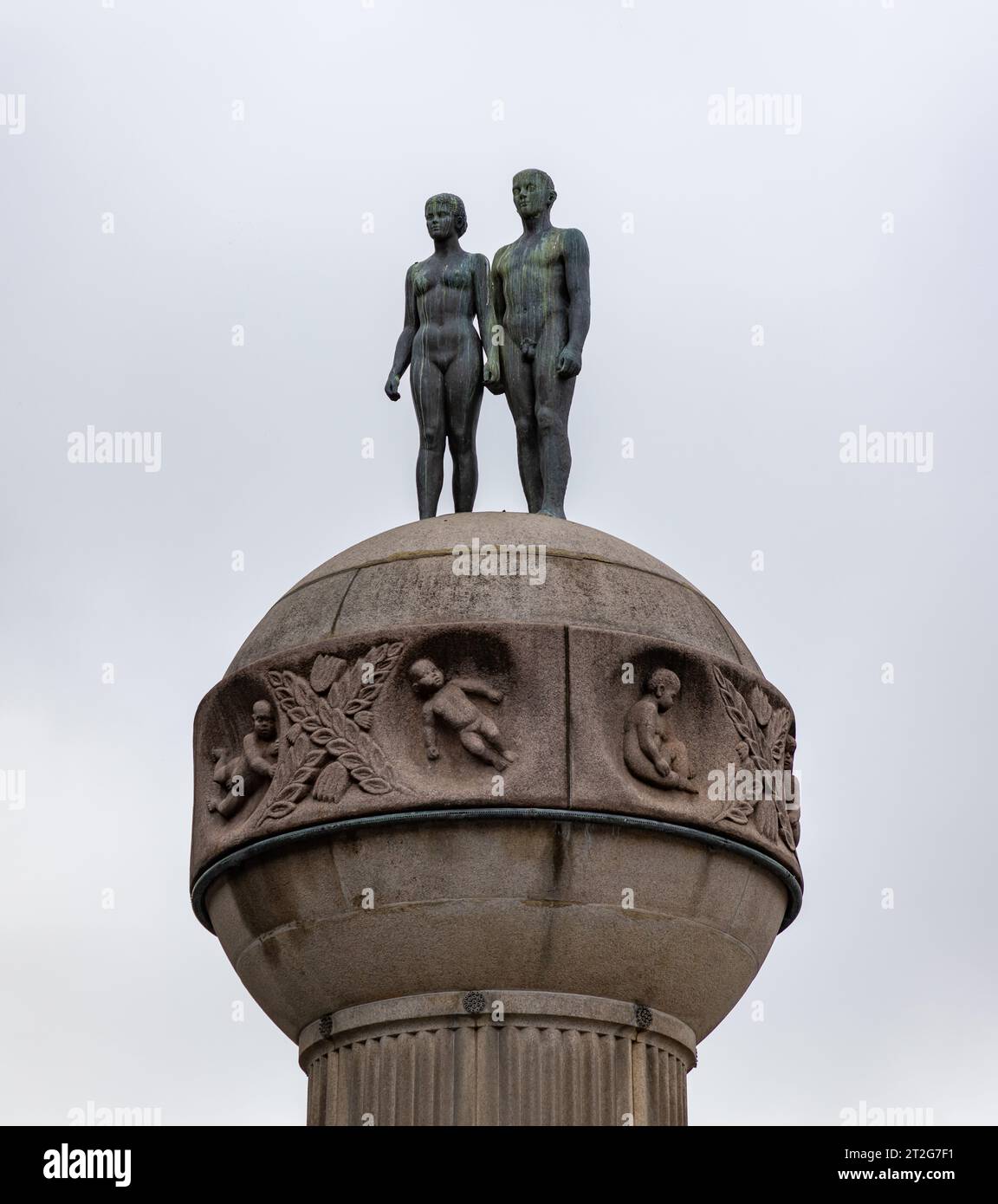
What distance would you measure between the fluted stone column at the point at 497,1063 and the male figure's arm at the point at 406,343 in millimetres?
5212

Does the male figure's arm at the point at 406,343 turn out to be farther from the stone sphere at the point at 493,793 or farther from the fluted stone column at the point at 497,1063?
the fluted stone column at the point at 497,1063

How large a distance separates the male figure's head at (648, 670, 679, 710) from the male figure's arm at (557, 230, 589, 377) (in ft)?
10.7

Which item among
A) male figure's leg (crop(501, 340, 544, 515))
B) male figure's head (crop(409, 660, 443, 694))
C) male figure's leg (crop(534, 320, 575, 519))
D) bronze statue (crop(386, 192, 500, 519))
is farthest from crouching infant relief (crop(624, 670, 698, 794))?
bronze statue (crop(386, 192, 500, 519))

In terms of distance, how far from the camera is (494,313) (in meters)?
19.3

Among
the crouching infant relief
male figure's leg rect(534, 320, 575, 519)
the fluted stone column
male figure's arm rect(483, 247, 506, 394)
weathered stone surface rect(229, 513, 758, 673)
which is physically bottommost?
the fluted stone column

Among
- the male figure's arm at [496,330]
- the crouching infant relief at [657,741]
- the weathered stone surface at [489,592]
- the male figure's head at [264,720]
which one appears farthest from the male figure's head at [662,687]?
the male figure's arm at [496,330]

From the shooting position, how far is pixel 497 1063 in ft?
52.5

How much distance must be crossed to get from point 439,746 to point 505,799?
0.58m

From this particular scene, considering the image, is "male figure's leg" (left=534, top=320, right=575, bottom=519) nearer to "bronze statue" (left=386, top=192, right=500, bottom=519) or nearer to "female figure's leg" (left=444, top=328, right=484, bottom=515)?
"bronze statue" (left=386, top=192, right=500, bottom=519)

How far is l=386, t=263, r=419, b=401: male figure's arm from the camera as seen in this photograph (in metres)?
19.5

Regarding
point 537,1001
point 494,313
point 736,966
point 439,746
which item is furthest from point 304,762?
point 494,313

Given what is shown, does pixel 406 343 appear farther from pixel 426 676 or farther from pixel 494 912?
pixel 494 912

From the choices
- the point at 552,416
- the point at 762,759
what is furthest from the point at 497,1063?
the point at 552,416

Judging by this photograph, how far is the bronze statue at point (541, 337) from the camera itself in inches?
750
